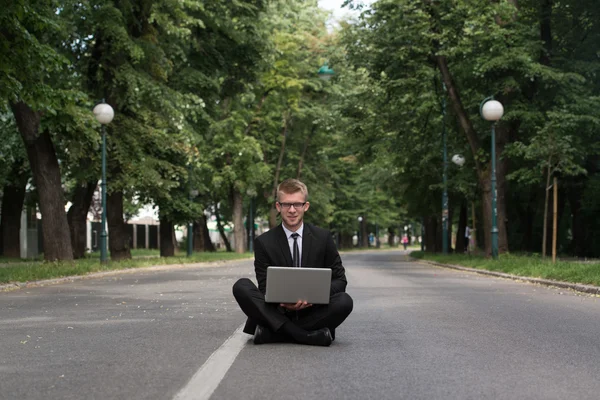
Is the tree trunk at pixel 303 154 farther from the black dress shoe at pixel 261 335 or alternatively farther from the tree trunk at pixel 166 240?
the black dress shoe at pixel 261 335

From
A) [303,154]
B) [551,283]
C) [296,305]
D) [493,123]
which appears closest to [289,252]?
[296,305]

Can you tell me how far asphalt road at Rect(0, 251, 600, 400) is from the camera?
548 centimetres

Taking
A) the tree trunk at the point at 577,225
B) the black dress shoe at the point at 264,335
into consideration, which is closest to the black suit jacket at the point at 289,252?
the black dress shoe at the point at 264,335

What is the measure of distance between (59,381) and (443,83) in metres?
25.7

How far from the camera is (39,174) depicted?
73.2ft

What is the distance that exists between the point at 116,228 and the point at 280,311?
72.7 ft

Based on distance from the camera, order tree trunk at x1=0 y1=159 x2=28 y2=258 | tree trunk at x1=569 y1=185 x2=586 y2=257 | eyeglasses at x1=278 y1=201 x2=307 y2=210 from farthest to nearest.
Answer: tree trunk at x1=0 y1=159 x2=28 y2=258 < tree trunk at x1=569 y1=185 x2=586 y2=257 < eyeglasses at x1=278 y1=201 x2=307 y2=210

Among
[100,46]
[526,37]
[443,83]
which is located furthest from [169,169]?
[526,37]

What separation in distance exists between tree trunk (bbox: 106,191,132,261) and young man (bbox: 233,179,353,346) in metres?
21.3

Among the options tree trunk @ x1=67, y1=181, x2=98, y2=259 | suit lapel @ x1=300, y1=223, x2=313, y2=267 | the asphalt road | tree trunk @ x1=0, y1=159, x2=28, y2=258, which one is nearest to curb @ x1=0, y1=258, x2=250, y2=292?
the asphalt road

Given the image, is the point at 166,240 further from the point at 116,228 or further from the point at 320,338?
the point at 320,338

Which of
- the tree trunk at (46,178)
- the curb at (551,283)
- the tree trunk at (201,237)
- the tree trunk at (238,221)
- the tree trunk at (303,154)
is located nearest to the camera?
the curb at (551,283)

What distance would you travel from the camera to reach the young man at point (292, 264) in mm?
7484

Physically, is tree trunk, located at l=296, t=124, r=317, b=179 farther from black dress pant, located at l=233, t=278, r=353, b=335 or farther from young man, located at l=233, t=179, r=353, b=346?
black dress pant, located at l=233, t=278, r=353, b=335
